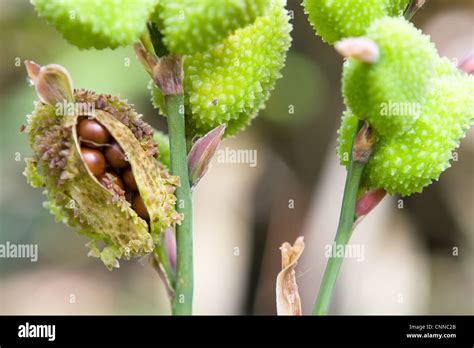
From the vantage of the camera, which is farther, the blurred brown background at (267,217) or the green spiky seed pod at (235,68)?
the blurred brown background at (267,217)

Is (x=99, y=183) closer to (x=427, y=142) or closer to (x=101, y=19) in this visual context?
(x=101, y=19)

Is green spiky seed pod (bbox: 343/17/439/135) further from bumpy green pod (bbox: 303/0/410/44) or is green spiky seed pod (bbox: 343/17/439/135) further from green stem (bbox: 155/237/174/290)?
green stem (bbox: 155/237/174/290)

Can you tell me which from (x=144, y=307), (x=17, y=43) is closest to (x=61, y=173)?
(x=144, y=307)

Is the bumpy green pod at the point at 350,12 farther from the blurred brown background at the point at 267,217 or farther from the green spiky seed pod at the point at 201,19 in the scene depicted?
the blurred brown background at the point at 267,217

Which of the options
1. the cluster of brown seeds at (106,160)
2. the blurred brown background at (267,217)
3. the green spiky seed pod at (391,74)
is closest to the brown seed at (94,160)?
the cluster of brown seeds at (106,160)

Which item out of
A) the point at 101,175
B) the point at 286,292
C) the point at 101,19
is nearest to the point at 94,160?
the point at 101,175
